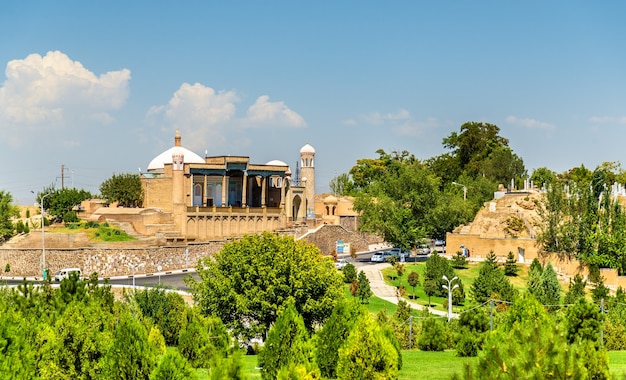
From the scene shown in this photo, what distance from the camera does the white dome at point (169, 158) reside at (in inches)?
2911

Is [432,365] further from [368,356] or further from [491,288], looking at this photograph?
[491,288]

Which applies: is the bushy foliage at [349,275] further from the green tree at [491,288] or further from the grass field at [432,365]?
the grass field at [432,365]

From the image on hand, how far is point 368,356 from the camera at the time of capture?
62.8 feet

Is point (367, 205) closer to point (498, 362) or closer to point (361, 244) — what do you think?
point (361, 244)

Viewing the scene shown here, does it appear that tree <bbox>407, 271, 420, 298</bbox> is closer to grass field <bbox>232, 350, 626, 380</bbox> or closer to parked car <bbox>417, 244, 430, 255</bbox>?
parked car <bbox>417, 244, 430, 255</bbox>

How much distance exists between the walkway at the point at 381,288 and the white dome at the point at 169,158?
2240 centimetres

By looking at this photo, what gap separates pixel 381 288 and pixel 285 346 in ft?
101

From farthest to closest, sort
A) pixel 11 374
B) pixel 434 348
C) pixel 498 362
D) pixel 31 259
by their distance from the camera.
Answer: pixel 31 259 → pixel 434 348 → pixel 11 374 → pixel 498 362

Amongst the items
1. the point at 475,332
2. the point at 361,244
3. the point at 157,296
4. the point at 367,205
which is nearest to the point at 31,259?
the point at 157,296

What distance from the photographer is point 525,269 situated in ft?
184

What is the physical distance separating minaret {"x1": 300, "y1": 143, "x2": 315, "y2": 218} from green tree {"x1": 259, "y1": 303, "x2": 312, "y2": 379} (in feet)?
182

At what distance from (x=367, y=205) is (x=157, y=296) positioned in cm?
3101

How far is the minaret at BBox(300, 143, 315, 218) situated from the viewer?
76625 millimetres

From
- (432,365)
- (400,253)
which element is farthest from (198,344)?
(400,253)
